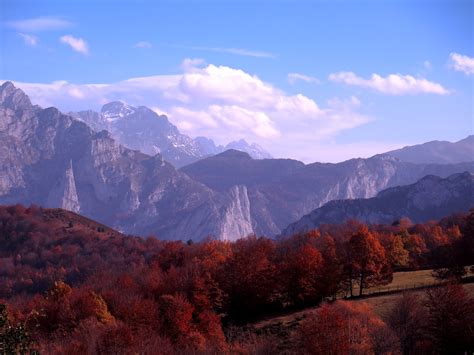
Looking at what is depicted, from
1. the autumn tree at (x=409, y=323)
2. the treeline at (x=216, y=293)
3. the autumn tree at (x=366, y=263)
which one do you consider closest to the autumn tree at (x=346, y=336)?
the autumn tree at (x=409, y=323)

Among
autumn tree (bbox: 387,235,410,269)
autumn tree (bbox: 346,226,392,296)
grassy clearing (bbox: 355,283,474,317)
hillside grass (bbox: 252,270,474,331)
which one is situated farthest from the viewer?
autumn tree (bbox: 387,235,410,269)

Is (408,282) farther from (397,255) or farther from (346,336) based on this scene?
(346,336)

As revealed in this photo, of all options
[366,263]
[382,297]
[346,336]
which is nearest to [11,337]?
[346,336]

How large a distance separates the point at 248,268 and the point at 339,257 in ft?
50.5

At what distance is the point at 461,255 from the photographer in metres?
78.2

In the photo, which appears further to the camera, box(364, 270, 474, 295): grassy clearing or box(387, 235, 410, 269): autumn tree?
box(387, 235, 410, 269): autumn tree

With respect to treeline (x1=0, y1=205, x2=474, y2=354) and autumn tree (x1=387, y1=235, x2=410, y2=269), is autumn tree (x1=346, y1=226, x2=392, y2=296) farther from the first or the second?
autumn tree (x1=387, y1=235, x2=410, y2=269)

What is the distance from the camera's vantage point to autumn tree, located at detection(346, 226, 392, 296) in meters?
78.8

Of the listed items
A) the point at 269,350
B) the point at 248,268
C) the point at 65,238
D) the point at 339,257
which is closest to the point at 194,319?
the point at 248,268

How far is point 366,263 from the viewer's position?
79062mm

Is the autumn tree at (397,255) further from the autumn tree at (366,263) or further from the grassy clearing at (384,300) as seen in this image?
the grassy clearing at (384,300)

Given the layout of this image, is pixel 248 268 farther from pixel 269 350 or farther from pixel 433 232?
pixel 433 232

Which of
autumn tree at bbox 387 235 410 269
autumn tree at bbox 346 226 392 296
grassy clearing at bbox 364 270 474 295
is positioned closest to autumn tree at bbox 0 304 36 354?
grassy clearing at bbox 364 270 474 295

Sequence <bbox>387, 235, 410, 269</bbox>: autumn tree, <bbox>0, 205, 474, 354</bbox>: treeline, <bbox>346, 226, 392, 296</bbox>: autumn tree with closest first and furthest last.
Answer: <bbox>0, 205, 474, 354</bbox>: treeline
<bbox>346, 226, 392, 296</bbox>: autumn tree
<bbox>387, 235, 410, 269</bbox>: autumn tree
